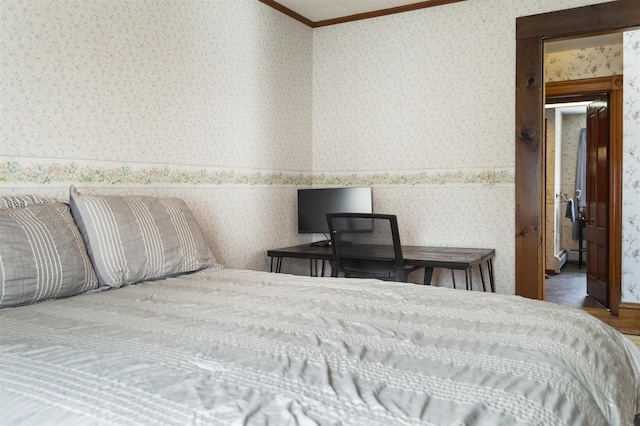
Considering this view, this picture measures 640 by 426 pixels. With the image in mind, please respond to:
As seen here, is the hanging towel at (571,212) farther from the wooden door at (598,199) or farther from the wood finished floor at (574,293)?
the wooden door at (598,199)

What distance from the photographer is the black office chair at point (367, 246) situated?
294 cm

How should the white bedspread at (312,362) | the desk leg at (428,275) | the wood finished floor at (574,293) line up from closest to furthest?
the white bedspread at (312,362) → the desk leg at (428,275) → the wood finished floor at (574,293)

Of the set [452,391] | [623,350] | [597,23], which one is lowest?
[623,350]

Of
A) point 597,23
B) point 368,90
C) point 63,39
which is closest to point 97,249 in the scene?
point 63,39

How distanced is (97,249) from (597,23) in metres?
3.20

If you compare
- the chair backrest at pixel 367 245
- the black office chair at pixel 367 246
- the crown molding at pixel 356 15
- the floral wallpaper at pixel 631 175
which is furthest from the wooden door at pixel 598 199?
the chair backrest at pixel 367 245

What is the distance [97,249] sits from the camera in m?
2.10

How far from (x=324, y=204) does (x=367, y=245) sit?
1.01 meters

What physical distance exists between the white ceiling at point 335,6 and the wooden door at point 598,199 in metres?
2.05

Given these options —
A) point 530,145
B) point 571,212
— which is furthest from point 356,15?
point 571,212

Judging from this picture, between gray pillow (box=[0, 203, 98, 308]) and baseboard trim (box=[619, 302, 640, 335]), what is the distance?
3525 mm

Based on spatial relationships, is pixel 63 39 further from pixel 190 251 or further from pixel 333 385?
pixel 333 385

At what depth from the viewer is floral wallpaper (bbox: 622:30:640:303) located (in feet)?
12.0

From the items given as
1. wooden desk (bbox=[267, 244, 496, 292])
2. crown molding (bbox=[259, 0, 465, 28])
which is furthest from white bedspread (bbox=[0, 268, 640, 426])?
crown molding (bbox=[259, 0, 465, 28])
